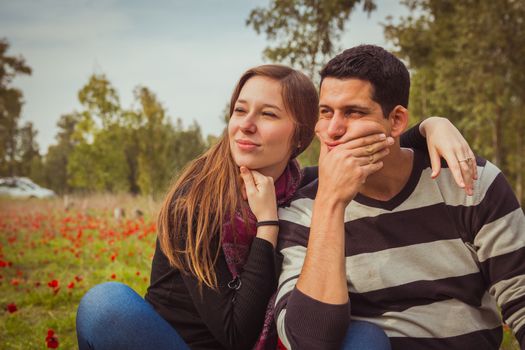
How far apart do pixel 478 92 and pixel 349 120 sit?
56.2 feet

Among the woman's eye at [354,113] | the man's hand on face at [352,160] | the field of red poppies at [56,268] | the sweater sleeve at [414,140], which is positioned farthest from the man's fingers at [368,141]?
the field of red poppies at [56,268]

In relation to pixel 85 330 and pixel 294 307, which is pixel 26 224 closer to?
pixel 85 330

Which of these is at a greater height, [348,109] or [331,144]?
[348,109]

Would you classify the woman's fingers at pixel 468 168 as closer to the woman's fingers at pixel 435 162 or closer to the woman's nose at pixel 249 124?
the woman's fingers at pixel 435 162

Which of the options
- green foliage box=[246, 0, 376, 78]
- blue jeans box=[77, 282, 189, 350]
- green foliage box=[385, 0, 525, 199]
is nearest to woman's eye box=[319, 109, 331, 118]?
blue jeans box=[77, 282, 189, 350]

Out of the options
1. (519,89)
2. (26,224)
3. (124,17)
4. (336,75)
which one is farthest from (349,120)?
(519,89)

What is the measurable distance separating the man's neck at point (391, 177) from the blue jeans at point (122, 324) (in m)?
0.62

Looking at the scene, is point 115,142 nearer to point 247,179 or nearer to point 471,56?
point 471,56

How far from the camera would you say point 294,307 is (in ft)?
6.08

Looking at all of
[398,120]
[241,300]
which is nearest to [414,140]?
[398,120]

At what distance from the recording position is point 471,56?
55.6 ft

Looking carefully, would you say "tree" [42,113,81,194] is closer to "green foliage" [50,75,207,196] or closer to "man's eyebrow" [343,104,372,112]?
"green foliage" [50,75,207,196]

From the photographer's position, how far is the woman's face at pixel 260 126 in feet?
8.08

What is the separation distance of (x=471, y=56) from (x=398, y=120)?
55.1ft
